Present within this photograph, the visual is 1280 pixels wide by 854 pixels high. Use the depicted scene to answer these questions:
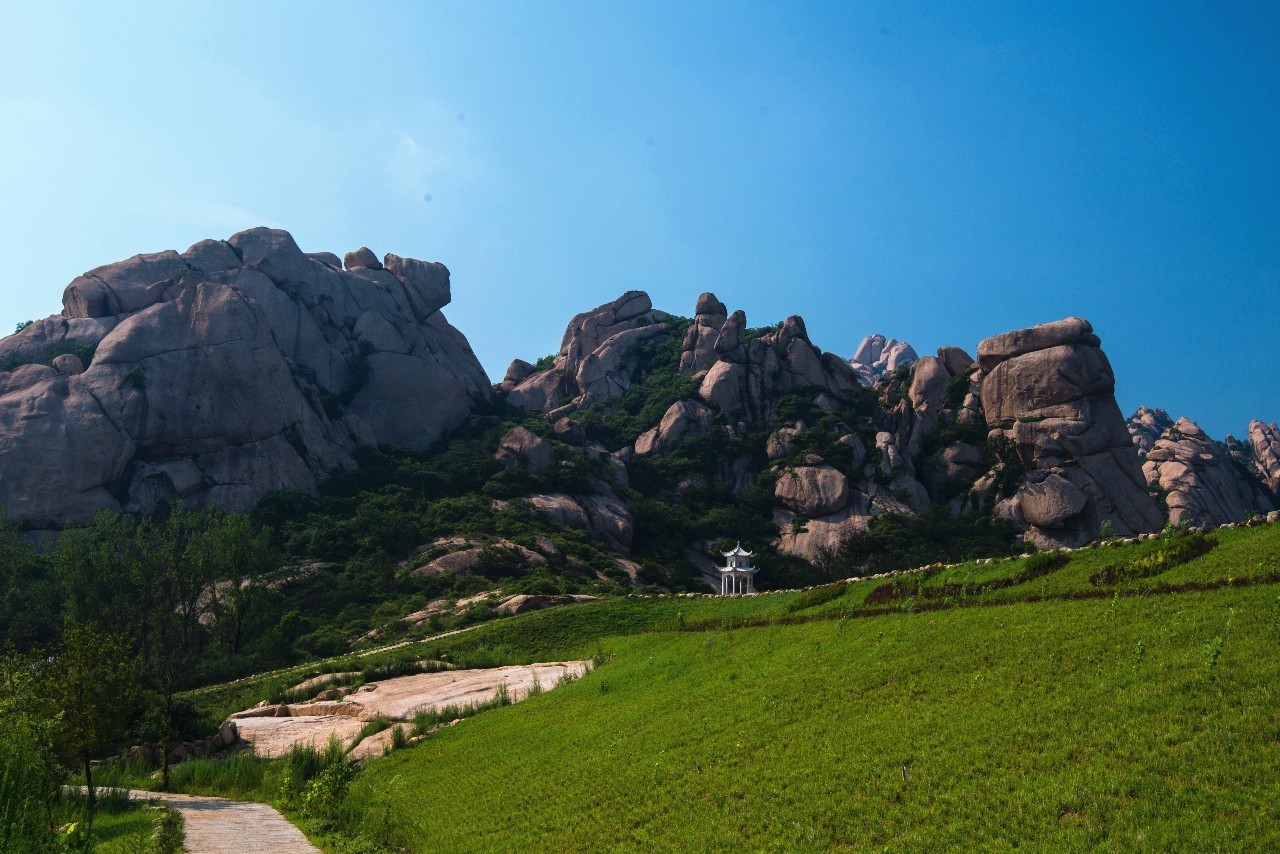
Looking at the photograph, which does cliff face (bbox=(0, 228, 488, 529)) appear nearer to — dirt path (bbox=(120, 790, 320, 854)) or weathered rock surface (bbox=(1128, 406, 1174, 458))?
dirt path (bbox=(120, 790, 320, 854))

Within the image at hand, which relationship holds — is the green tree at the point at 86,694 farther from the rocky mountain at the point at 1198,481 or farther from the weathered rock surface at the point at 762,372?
the rocky mountain at the point at 1198,481

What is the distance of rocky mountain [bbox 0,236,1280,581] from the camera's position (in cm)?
7200

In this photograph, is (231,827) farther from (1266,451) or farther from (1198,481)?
(1266,451)

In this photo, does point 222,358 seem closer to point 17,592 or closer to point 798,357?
point 17,592

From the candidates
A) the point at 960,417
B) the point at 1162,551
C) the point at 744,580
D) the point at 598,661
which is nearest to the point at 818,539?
the point at 744,580

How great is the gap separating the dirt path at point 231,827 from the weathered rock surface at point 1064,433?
7305 centimetres

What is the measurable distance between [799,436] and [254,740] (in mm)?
71123

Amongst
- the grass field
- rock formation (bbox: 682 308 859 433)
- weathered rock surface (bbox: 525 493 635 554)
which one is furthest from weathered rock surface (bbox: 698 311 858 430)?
the grass field

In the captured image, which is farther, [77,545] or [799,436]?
[799,436]

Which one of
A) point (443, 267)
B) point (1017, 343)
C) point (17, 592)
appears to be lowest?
point (17, 592)

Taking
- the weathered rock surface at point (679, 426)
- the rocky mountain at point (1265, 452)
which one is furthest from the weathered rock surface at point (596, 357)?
the rocky mountain at point (1265, 452)

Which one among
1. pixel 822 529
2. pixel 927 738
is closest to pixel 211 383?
pixel 822 529

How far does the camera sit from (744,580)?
237ft

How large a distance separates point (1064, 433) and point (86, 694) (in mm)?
81519
